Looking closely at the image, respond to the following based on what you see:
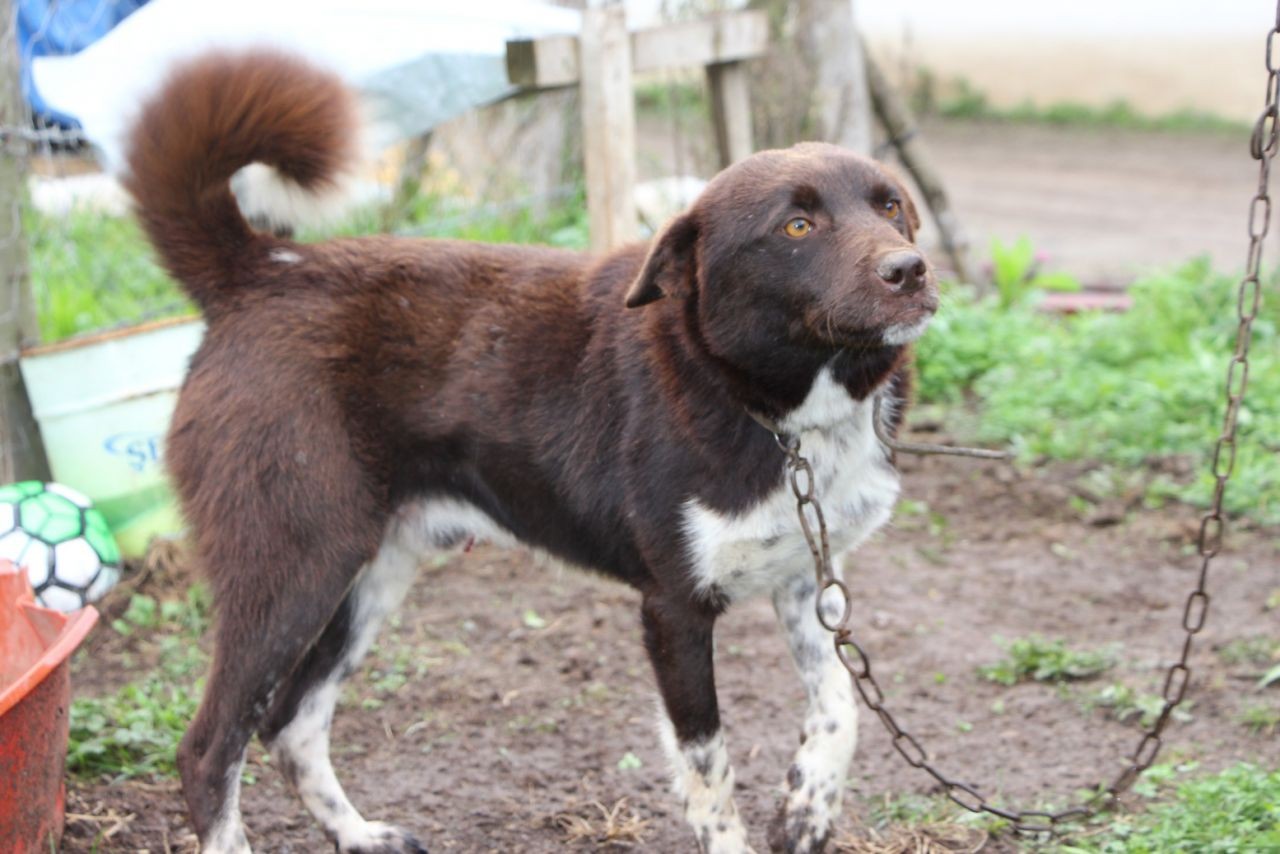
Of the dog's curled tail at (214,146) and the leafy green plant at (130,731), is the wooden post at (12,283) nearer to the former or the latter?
the leafy green plant at (130,731)

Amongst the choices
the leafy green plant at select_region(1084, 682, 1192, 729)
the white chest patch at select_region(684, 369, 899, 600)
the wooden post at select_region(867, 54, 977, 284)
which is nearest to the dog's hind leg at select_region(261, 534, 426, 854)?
the white chest patch at select_region(684, 369, 899, 600)

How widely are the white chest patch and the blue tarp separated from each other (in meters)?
3.41

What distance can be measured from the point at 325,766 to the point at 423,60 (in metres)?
2.49

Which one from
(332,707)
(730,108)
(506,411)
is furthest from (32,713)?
(730,108)

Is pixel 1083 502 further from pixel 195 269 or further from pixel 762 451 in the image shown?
pixel 195 269

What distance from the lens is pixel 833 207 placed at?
2.89 meters

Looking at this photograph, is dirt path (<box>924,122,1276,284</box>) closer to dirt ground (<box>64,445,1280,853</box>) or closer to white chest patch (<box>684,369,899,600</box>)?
dirt ground (<box>64,445,1280,853</box>)

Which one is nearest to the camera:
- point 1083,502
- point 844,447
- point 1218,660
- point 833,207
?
point 833,207

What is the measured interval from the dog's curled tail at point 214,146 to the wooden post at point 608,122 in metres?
1.77

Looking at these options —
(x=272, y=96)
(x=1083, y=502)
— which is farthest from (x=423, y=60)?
(x=1083, y=502)

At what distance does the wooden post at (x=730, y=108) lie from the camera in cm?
583

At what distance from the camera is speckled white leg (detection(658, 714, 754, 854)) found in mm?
3061

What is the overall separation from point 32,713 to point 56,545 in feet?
4.43

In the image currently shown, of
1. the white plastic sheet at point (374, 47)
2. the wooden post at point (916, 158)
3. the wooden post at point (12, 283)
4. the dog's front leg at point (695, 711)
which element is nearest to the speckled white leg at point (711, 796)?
the dog's front leg at point (695, 711)
